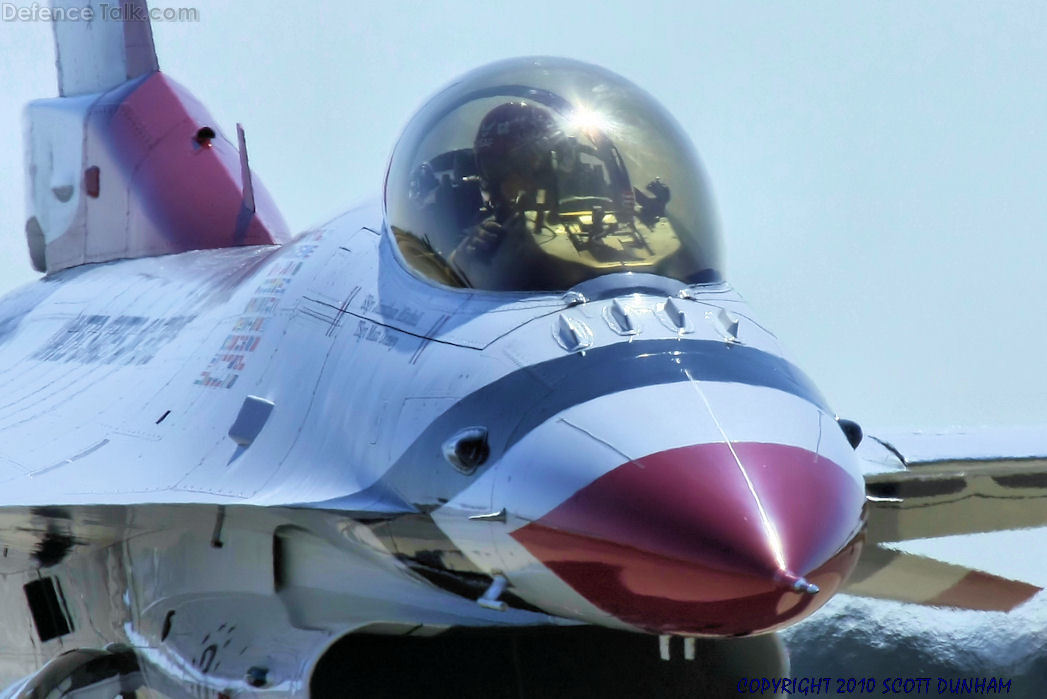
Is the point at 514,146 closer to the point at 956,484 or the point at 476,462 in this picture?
the point at 476,462

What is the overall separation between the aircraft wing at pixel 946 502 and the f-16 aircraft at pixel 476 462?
22mm

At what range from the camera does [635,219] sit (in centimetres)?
562

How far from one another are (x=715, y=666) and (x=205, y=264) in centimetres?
422

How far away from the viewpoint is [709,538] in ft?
14.0

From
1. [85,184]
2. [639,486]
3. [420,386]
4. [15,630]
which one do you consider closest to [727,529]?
[639,486]

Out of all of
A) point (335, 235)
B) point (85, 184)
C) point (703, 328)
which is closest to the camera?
point (703, 328)

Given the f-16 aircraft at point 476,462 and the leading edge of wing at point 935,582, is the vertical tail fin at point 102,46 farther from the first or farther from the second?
the leading edge of wing at point 935,582

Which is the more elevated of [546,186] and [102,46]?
[102,46]

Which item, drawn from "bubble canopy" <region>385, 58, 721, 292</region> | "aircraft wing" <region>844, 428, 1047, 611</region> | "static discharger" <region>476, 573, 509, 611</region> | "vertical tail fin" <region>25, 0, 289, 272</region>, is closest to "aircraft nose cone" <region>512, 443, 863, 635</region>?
"static discharger" <region>476, 573, 509, 611</region>

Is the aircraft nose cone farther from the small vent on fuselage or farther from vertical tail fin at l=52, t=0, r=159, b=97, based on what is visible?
vertical tail fin at l=52, t=0, r=159, b=97

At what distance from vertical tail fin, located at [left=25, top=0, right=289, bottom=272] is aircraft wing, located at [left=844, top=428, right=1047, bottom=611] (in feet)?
16.5

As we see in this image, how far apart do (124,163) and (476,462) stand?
24.0 ft

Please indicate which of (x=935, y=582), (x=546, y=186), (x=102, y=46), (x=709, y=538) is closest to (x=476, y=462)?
(x=709, y=538)

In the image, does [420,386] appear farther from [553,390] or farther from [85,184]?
[85,184]
